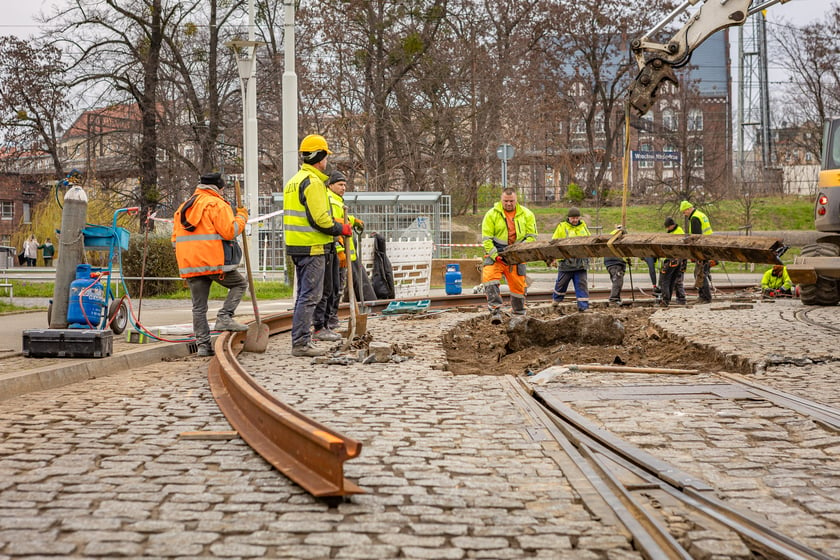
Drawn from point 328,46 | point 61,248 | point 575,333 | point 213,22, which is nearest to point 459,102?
point 328,46

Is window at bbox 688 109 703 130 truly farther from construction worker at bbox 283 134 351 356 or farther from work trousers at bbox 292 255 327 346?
work trousers at bbox 292 255 327 346

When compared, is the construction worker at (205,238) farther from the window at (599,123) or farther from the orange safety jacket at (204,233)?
the window at (599,123)

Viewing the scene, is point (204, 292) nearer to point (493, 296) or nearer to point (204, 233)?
point (204, 233)

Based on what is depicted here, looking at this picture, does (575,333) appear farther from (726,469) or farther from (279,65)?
(279,65)

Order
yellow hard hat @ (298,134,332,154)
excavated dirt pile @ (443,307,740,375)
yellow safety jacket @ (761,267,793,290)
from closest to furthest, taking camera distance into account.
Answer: excavated dirt pile @ (443,307,740,375) < yellow hard hat @ (298,134,332,154) < yellow safety jacket @ (761,267,793,290)

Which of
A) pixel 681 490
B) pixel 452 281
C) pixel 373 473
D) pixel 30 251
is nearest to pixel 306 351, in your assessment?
pixel 373 473

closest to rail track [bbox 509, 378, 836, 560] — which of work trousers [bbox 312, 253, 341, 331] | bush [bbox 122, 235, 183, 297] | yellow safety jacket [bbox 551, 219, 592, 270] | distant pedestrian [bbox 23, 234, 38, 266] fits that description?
work trousers [bbox 312, 253, 341, 331]

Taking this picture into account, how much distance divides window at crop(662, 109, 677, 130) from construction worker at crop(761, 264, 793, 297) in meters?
26.7

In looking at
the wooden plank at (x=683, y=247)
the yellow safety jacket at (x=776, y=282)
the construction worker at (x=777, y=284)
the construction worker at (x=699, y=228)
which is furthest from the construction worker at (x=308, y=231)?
the yellow safety jacket at (x=776, y=282)

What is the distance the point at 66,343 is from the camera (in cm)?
910

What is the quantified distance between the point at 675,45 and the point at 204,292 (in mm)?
5906

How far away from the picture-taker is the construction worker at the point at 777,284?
1947cm

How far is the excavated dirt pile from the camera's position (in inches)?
379

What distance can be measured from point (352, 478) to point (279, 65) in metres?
32.5
